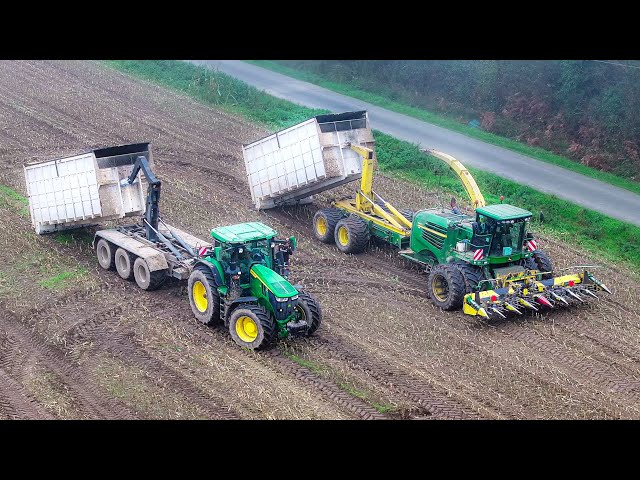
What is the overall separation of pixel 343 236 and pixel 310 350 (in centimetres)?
623

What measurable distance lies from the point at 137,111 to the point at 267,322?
21.0m

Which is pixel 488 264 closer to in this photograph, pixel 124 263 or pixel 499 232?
pixel 499 232

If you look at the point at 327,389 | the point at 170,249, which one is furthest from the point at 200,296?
the point at 327,389

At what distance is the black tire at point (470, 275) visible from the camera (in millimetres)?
18438

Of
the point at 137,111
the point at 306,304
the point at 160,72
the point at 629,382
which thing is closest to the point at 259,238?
the point at 306,304

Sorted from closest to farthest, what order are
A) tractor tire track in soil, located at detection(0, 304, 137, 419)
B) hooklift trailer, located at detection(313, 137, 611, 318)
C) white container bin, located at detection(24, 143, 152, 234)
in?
tractor tire track in soil, located at detection(0, 304, 137, 419) < hooklift trailer, located at detection(313, 137, 611, 318) < white container bin, located at detection(24, 143, 152, 234)

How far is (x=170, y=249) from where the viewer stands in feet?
64.7

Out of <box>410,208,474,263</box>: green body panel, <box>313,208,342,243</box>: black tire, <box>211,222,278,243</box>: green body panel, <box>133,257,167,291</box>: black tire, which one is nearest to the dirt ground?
<box>133,257,167,291</box>: black tire

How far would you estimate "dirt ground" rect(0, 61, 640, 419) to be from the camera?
48.1ft

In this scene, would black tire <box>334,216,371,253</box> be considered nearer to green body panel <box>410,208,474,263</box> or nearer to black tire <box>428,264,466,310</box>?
green body panel <box>410,208,474,263</box>

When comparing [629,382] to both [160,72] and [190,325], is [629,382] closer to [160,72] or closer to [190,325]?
[190,325]

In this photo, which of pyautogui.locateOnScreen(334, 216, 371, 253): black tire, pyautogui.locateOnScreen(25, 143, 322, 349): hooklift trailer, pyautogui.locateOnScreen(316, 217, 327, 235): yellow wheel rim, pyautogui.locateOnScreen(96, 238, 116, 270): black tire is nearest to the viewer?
pyautogui.locateOnScreen(25, 143, 322, 349): hooklift trailer

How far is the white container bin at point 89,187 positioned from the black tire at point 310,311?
6.10 metres

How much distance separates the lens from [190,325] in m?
17.5
